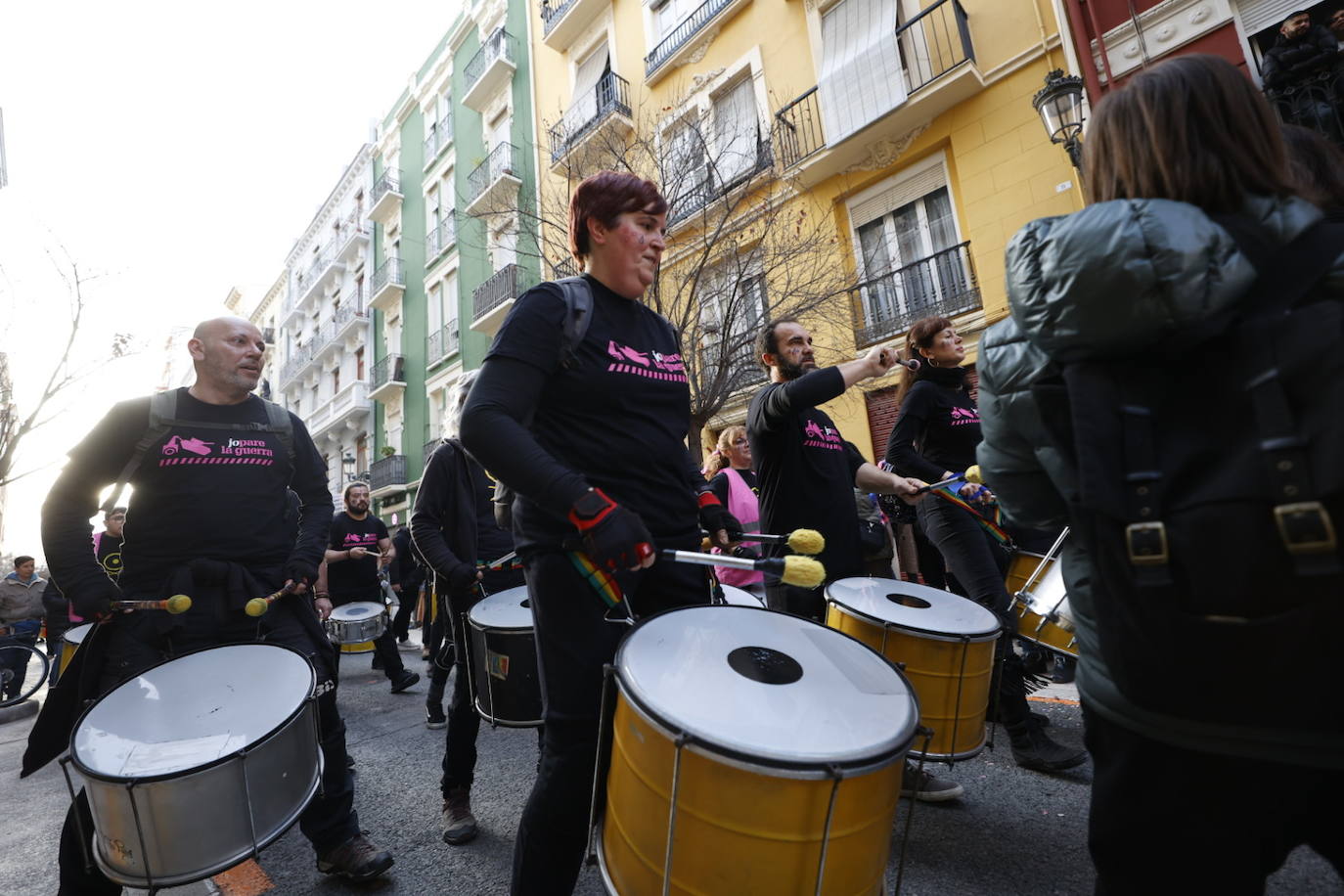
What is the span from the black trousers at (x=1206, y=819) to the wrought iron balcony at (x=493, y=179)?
1760 centimetres

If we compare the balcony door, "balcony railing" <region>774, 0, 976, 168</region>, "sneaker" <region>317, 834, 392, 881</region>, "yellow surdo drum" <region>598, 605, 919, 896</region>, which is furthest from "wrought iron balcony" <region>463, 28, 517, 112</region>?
"yellow surdo drum" <region>598, 605, 919, 896</region>

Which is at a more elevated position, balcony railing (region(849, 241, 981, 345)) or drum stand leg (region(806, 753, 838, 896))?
balcony railing (region(849, 241, 981, 345))

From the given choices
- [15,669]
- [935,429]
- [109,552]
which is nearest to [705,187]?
[935,429]

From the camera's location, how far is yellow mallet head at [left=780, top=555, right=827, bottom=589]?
1405mm

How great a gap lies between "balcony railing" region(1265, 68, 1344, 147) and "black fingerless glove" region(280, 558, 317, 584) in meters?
8.77

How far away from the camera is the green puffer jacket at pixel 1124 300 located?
884mm

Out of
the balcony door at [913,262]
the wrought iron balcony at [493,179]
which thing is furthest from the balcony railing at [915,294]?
the wrought iron balcony at [493,179]

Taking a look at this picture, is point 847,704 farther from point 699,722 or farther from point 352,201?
point 352,201

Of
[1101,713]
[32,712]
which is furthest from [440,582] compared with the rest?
[32,712]

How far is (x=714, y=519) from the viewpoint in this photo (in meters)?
2.09

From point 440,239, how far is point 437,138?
3.40 m

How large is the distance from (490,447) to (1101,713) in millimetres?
1231

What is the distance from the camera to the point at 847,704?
4.34 ft

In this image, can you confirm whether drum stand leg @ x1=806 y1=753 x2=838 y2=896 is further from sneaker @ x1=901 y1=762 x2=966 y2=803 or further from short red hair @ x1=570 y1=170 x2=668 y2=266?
sneaker @ x1=901 y1=762 x2=966 y2=803
